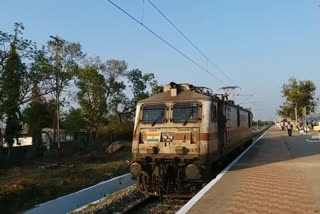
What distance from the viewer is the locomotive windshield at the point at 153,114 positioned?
1299 centimetres

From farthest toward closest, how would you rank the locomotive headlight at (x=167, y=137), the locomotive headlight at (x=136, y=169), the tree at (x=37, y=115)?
the tree at (x=37, y=115) → the locomotive headlight at (x=167, y=137) → the locomotive headlight at (x=136, y=169)

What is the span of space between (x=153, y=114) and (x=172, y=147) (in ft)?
4.72

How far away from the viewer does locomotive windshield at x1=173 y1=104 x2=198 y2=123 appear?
41.1ft

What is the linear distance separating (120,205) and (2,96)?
28.0 ft

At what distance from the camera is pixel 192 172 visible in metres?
11.7

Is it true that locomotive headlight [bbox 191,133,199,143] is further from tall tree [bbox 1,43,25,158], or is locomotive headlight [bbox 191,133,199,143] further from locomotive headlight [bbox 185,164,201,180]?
tall tree [bbox 1,43,25,158]

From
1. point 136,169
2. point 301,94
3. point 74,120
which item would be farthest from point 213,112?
point 301,94

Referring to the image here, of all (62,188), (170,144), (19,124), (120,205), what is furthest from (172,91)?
(19,124)

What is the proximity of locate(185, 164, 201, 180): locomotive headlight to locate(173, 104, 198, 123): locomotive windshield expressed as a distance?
1517 millimetres

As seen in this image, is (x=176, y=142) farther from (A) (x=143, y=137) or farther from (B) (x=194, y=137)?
(A) (x=143, y=137)

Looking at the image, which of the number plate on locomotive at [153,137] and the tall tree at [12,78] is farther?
the tall tree at [12,78]

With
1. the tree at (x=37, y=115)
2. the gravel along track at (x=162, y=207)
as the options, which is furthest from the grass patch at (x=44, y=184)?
the tree at (x=37, y=115)

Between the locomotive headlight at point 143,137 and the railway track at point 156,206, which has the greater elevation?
the locomotive headlight at point 143,137

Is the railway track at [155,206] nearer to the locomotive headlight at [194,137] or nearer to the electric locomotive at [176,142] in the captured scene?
the electric locomotive at [176,142]
